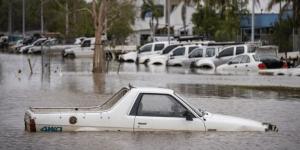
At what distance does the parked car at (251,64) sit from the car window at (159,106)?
26.8 m


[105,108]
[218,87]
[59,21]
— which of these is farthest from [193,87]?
[59,21]

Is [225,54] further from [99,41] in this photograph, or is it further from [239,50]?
[99,41]

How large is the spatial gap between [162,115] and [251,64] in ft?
89.4

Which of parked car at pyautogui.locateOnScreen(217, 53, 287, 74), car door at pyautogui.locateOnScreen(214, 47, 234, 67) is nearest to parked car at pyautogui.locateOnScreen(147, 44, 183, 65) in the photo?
car door at pyautogui.locateOnScreen(214, 47, 234, 67)

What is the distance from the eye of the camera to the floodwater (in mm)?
14766

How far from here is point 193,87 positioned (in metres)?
31.0

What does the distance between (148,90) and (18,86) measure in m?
16.6

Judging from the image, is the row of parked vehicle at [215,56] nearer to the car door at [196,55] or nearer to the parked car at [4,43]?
the car door at [196,55]

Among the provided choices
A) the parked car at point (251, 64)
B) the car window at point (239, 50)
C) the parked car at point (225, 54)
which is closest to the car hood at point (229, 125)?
the parked car at point (251, 64)

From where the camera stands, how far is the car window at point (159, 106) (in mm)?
15211

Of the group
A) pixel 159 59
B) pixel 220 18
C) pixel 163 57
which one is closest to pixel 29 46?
pixel 220 18

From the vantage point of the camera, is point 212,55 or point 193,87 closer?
point 193,87

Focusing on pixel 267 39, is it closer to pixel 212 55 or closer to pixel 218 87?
pixel 212 55

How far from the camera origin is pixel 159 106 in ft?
50.4
